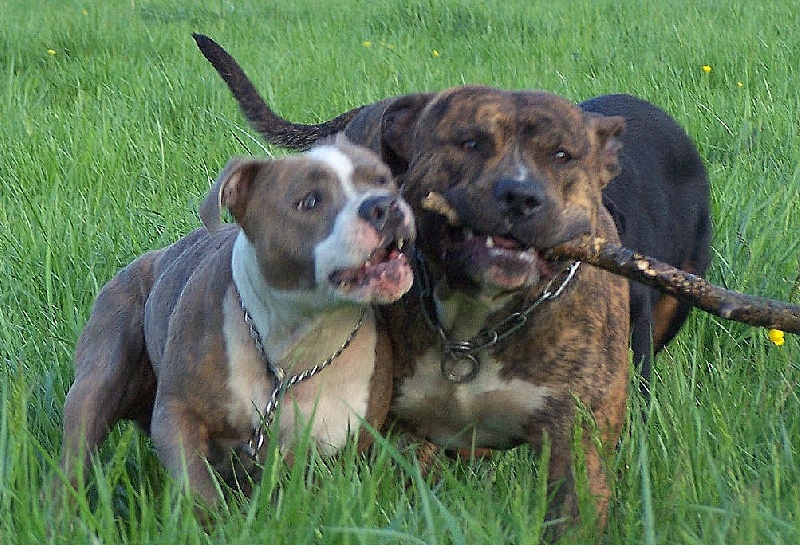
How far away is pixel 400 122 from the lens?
3.47 m

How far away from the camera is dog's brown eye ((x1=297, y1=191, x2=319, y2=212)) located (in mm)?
2975

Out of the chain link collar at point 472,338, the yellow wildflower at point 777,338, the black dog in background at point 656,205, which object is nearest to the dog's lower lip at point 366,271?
the chain link collar at point 472,338

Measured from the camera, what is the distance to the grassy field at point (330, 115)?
245 centimetres

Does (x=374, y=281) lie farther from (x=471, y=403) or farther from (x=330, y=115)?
(x=330, y=115)

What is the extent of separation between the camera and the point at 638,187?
4.22 m

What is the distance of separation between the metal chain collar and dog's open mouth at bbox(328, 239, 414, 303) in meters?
0.38

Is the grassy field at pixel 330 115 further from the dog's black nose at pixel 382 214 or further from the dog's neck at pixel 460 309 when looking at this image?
the dog's black nose at pixel 382 214

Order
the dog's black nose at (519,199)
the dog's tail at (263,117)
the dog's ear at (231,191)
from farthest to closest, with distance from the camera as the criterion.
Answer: the dog's tail at (263,117) → the dog's ear at (231,191) → the dog's black nose at (519,199)

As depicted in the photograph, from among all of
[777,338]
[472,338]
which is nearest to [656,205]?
[777,338]

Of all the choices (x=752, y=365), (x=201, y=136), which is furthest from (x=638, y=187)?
(x=201, y=136)

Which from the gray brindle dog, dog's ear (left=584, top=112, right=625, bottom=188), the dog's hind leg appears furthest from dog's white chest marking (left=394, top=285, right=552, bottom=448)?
the dog's hind leg

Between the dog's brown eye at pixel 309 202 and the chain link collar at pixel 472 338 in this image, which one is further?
the chain link collar at pixel 472 338

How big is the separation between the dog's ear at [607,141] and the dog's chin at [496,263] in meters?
0.52

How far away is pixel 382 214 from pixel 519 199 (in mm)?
352
